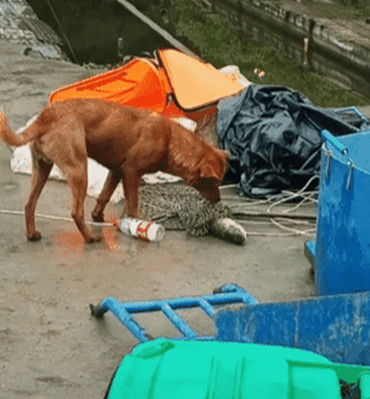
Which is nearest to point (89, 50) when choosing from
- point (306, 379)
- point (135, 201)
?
point (135, 201)

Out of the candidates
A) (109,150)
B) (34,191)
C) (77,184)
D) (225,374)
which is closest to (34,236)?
(34,191)

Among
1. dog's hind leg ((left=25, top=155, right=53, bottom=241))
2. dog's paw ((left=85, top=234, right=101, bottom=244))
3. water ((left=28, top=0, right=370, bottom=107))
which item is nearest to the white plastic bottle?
dog's paw ((left=85, top=234, right=101, bottom=244))

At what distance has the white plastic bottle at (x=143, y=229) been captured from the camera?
7027 millimetres

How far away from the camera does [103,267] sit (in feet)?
21.7

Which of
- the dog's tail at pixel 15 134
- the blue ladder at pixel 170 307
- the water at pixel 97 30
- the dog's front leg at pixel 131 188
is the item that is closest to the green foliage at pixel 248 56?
the water at pixel 97 30

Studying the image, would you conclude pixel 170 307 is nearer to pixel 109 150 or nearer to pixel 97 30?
pixel 109 150

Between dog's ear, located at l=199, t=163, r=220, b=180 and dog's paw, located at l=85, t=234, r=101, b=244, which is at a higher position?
dog's ear, located at l=199, t=163, r=220, b=180

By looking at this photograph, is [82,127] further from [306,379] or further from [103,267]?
[306,379]

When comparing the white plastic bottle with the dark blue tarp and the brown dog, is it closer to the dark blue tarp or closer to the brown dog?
the brown dog

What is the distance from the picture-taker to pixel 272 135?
8188 mm

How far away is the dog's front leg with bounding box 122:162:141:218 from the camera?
7.15 m

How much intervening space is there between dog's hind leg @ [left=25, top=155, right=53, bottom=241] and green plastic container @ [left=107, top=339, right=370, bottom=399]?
149 inches

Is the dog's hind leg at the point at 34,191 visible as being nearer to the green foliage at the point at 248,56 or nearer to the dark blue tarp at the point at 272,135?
the dark blue tarp at the point at 272,135

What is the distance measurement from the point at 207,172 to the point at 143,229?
669mm
